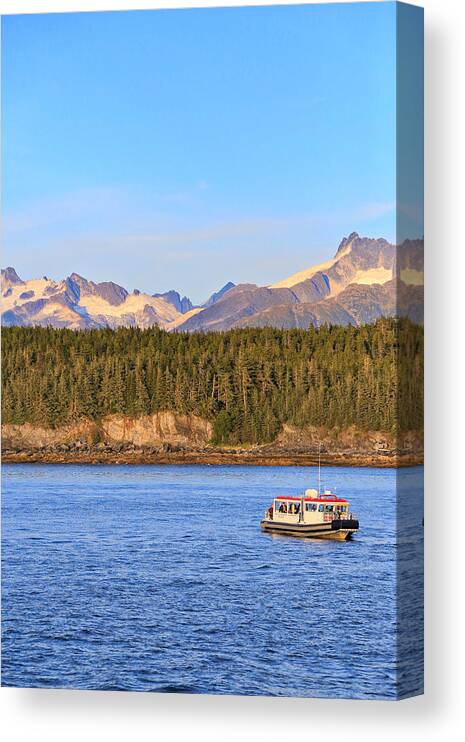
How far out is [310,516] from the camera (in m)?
18.8

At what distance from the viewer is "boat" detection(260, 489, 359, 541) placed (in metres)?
18.5

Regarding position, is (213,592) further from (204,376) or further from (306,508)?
(204,376)

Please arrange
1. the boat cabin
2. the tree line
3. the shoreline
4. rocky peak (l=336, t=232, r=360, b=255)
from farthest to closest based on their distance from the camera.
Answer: the tree line, the boat cabin, the shoreline, rocky peak (l=336, t=232, r=360, b=255)

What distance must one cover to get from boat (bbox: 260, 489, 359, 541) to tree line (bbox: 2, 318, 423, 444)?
2.91 ft

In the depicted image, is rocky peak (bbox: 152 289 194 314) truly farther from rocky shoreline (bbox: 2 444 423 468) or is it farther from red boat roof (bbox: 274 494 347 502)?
red boat roof (bbox: 274 494 347 502)

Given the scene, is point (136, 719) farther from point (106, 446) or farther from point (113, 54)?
point (113, 54)

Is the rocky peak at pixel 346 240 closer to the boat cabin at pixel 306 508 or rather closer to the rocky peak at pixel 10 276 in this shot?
the boat cabin at pixel 306 508

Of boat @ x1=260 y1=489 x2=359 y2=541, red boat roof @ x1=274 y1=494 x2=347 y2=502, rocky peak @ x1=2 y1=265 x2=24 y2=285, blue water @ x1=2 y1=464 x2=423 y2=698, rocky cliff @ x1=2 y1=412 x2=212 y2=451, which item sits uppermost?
rocky peak @ x1=2 y1=265 x2=24 y2=285

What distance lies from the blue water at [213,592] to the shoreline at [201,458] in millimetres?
129

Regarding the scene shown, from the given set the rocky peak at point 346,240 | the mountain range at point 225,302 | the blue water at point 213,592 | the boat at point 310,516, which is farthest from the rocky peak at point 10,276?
the boat at point 310,516

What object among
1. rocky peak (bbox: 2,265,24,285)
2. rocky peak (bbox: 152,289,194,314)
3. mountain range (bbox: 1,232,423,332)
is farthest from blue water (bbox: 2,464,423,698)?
rocky peak (bbox: 2,265,24,285)

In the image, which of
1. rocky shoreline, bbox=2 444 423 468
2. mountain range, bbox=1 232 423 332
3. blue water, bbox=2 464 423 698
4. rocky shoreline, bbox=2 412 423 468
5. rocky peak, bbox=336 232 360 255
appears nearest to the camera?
blue water, bbox=2 464 423 698

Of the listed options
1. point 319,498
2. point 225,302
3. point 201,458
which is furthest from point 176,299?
point 319,498

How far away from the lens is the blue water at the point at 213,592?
17.3 metres
